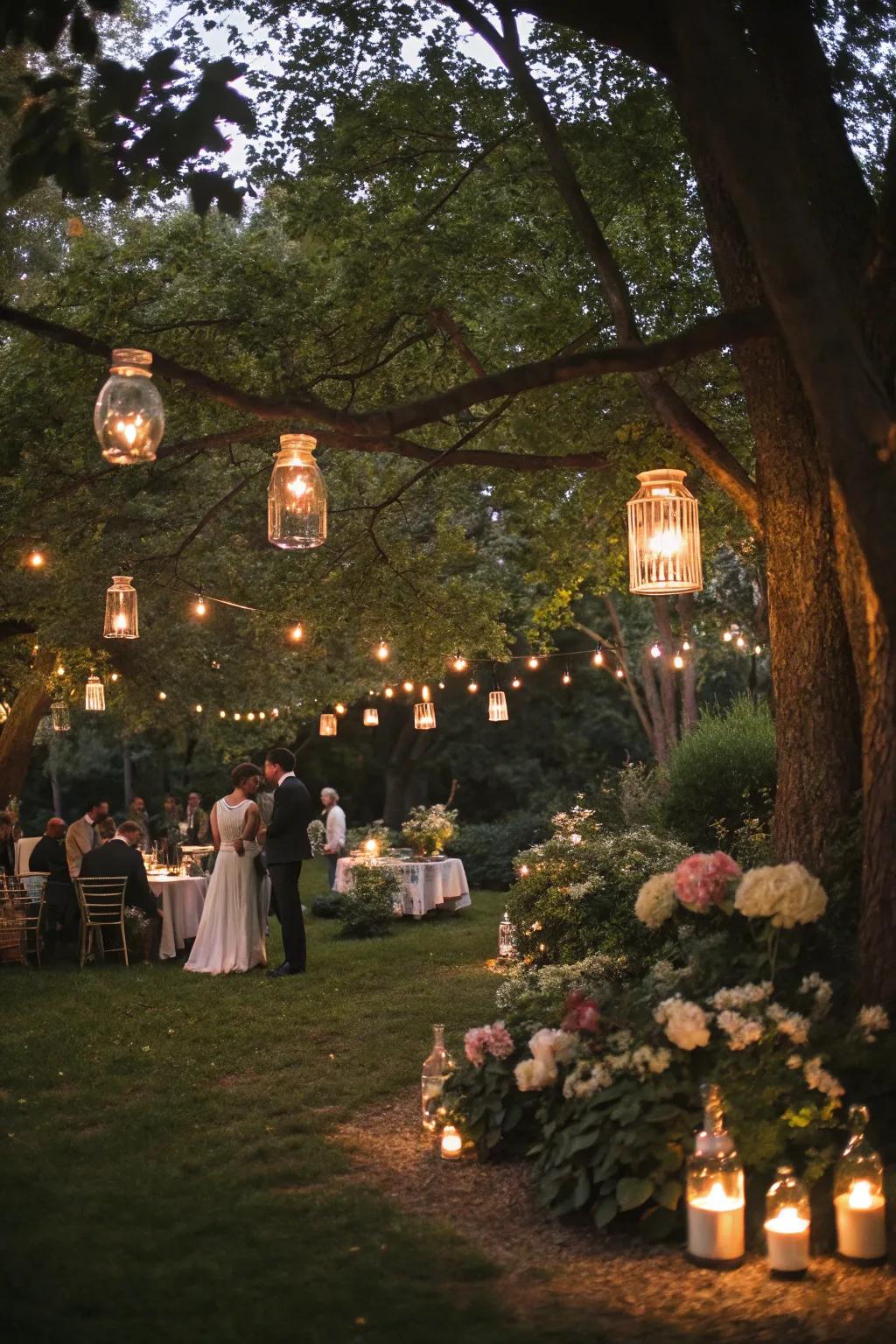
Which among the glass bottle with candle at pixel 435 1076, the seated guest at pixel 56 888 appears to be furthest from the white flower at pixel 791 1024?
the seated guest at pixel 56 888

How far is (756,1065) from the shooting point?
4.60 m

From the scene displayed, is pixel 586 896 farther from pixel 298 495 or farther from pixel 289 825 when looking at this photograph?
pixel 298 495

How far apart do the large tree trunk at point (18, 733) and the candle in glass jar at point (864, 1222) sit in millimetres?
16247

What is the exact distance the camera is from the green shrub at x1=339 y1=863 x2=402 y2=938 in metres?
14.9

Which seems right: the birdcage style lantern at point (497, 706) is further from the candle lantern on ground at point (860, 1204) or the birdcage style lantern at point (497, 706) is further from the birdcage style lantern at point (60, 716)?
the candle lantern on ground at point (860, 1204)

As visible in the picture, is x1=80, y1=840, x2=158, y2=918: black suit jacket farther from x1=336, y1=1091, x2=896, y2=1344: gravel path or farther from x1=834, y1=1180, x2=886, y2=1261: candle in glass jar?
x1=834, y1=1180, x2=886, y2=1261: candle in glass jar

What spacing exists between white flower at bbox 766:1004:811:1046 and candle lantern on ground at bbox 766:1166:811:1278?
1.68 feet

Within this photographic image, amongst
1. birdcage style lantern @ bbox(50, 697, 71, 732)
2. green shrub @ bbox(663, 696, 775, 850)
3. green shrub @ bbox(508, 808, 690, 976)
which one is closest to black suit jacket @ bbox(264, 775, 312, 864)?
green shrub @ bbox(508, 808, 690, 976)

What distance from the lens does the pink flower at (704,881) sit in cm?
519

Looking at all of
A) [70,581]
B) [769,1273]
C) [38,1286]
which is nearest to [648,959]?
[769,1273]

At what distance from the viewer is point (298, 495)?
215 inches

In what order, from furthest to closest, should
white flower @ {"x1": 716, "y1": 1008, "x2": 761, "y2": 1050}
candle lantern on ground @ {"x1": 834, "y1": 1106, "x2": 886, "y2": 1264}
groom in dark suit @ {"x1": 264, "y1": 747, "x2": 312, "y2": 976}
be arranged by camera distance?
groom in dark suit @ {"x1": 264, "y1": 747, "x2": 312, "y2": 976}, white flower @ {"x1": 716, "y1": 1008, "x2": 761, "y2": 1050}, candle lantern on ground @ {"x1": 834, "y1": 1106, "x2": 886, "y2": 1264}

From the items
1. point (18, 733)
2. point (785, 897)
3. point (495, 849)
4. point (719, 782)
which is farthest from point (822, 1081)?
point (495, 849)

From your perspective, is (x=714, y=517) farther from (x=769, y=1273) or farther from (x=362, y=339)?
(x=769, y=1273)
